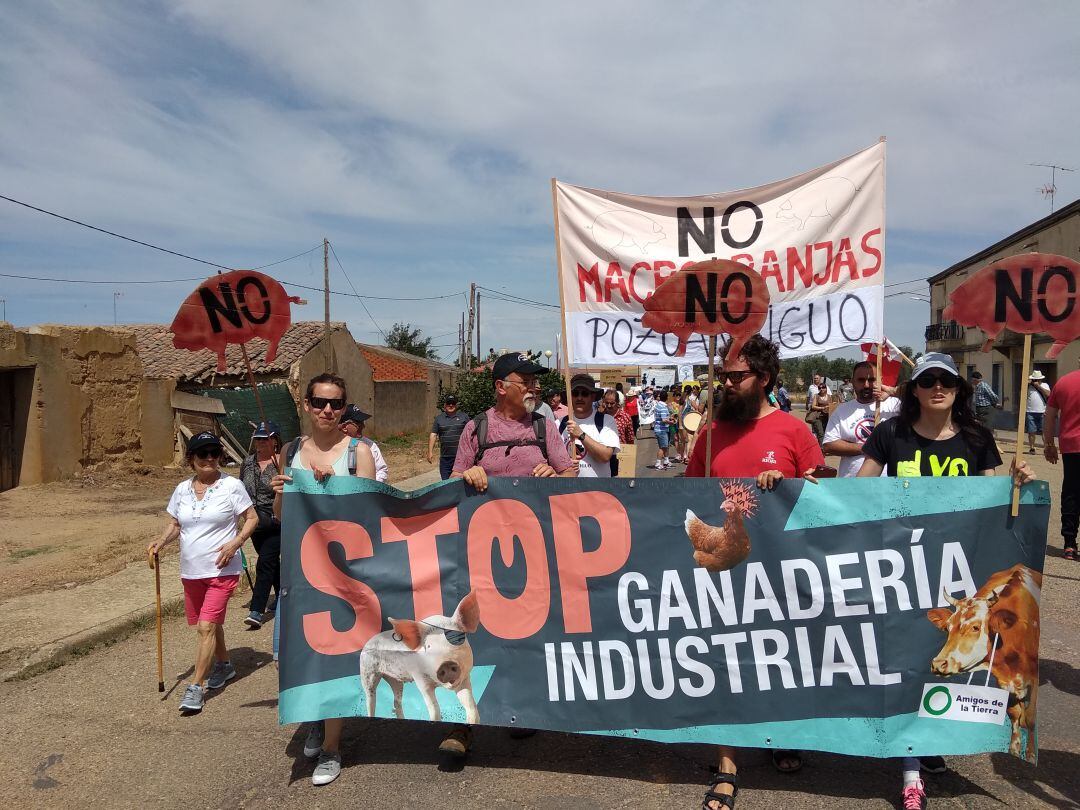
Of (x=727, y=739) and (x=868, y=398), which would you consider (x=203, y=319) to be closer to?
(x=727, y=739)

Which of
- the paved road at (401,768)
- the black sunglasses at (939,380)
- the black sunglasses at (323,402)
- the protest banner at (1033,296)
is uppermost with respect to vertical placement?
the protest banner at (1033,296)

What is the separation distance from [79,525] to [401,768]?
28.8 feet

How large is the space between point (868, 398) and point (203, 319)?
4.61 meters

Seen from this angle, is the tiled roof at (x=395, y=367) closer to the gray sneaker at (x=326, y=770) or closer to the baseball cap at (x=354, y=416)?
the baseball cap at (x=354, y=416)

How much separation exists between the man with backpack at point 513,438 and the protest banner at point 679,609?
0.22 m

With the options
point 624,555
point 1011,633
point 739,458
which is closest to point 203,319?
point 624,555

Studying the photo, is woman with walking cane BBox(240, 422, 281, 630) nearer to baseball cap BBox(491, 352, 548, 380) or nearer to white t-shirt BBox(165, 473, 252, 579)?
white t-shirt BBox(165, 473, 252, 579)

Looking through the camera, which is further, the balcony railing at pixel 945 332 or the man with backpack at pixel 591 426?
the balcony railing at pixel 945 332

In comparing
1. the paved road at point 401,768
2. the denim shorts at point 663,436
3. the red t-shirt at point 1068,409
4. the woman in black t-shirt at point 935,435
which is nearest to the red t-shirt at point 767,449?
the woman in black t-shirt at point 935,435

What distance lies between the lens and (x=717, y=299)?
4418 millimetres

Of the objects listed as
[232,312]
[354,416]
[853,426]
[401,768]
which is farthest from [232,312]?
[853,426]

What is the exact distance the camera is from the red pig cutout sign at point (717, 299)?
172 inches

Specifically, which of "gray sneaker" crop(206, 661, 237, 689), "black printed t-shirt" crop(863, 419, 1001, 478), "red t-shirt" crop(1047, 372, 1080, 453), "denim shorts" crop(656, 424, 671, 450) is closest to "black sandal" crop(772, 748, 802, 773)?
"black printed t-shirt" crop(863, 419, 1001, 478)

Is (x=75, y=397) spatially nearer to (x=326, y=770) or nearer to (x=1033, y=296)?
(x=326, y=770)
